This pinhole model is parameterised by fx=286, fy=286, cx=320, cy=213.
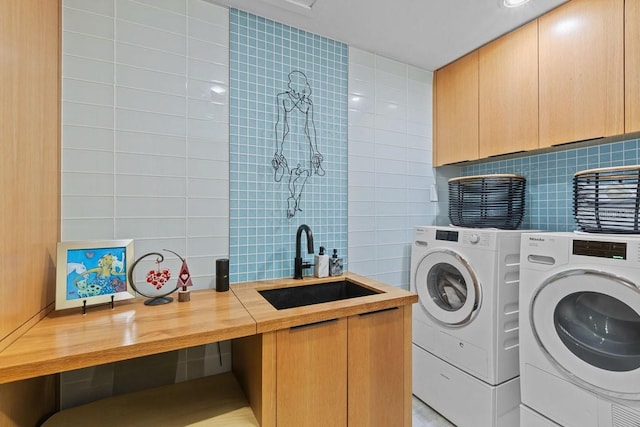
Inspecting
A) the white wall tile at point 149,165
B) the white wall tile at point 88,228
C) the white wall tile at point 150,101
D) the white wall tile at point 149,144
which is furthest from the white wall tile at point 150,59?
the white wall tile at point 88,228

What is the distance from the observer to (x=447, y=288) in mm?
A: 1935

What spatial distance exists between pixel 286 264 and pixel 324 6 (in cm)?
151

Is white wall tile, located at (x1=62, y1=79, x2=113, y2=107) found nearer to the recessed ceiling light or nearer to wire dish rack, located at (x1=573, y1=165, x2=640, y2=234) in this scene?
the recessed ceiling light

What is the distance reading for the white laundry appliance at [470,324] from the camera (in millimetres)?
1590

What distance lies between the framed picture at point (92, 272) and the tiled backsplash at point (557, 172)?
247 centimetres

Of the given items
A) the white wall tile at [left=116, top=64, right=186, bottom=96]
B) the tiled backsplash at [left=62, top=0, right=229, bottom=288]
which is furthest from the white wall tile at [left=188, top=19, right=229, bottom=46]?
the white wall tile at [left=116, top=64, right=186, bottom=96]

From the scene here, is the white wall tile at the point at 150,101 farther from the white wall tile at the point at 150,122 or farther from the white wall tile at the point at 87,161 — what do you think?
the white wall tile at the point at 87,161

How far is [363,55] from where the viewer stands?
2064 mm

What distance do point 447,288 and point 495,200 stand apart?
66 cm

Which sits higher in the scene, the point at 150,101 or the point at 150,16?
the point at 150,16

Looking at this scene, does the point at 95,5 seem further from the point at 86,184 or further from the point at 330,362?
the point at 330,362

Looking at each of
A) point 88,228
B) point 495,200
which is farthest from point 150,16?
point 495,200

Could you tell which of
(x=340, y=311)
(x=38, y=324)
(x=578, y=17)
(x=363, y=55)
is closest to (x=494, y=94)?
(x=578, y=17)

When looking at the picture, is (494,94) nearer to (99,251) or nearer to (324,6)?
(324,6)
